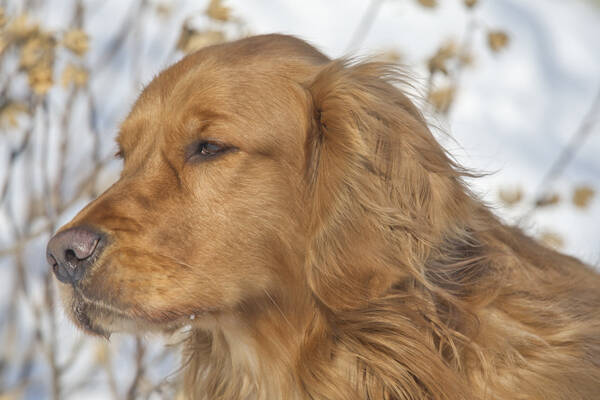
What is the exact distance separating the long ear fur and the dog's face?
14 centimetres

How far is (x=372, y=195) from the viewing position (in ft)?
8.82

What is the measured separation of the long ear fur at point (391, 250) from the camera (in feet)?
8.70

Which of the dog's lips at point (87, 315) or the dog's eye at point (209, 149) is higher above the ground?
the dog's eye at point (209, 149)

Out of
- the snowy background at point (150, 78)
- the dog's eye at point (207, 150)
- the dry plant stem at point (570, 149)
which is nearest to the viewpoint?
the dog's eye at point (207, 150)

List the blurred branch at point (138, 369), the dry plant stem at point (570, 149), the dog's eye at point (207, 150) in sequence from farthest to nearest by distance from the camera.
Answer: the dry plant stem at point (570, 149) → the blurred branch at point (138, 369) → the dog's eye at point (207, 150)

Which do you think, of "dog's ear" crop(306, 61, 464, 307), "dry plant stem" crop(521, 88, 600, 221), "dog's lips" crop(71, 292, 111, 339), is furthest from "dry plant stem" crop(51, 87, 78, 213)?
"dry plant stem" crop(521, 88, 600, 221)

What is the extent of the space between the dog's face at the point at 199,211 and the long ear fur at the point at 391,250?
14 centimetres

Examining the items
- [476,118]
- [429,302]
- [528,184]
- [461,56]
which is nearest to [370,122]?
[429,302]

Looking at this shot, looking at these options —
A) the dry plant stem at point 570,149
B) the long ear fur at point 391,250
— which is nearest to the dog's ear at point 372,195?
the long ear fur at point 391,250

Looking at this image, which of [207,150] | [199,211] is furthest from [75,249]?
[207,150]

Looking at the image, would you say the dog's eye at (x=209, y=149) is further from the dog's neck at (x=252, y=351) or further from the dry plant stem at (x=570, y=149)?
the dry plant stem at (x=570, y=149)

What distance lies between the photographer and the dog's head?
8.58 feet

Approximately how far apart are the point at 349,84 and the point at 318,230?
48 centimetres

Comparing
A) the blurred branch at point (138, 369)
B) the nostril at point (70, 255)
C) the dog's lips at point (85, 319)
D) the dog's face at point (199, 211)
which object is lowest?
the blurred branch at point (138, 369)
